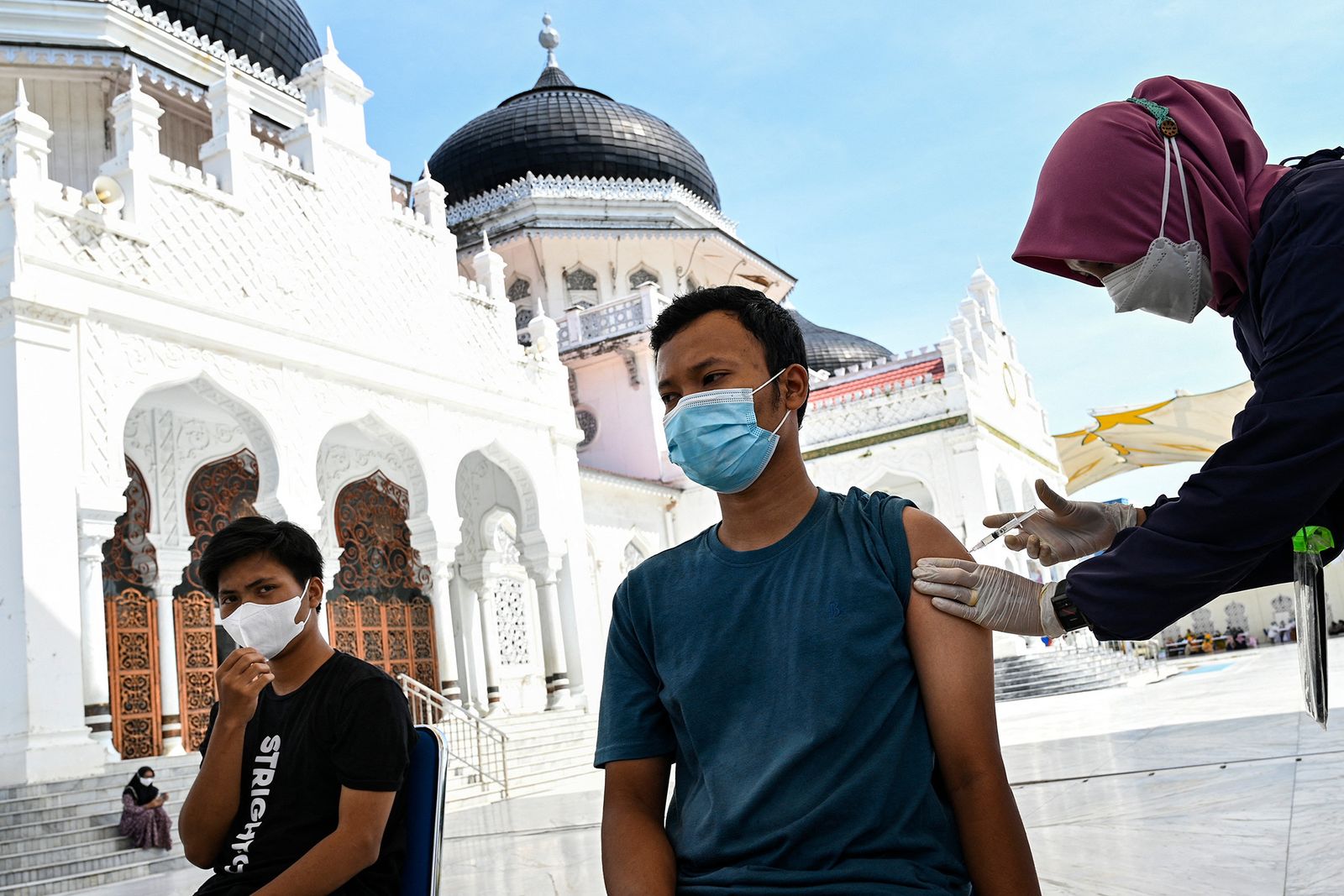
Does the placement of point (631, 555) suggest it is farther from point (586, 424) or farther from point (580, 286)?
point (580, 286)

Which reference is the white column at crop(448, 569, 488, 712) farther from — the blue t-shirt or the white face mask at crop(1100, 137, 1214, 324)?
the white face mask at crop(1100, 137, 1214, 324)

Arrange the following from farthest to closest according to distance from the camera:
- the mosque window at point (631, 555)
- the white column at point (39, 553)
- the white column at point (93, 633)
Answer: the mosque window at point (631, 555)
the white column at point (93, 633)
the white column at point (39, 553)

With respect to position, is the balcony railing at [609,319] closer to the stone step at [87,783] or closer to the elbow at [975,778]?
the stone step at [87,783]

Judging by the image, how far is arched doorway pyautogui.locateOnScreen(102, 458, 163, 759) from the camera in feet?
33.3

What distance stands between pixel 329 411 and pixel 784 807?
10.4 metres

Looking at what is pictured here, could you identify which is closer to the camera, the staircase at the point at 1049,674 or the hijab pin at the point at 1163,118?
the hijab pin at the point at 1163,118

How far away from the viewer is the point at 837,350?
30.3 metres

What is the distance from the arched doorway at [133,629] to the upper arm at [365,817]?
29.7ft

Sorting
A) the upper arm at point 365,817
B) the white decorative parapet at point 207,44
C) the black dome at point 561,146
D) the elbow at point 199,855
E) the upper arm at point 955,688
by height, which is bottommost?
the elbow at point 199,855

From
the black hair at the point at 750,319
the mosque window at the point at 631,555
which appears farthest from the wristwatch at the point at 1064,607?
the mosque window at the point at 631,555

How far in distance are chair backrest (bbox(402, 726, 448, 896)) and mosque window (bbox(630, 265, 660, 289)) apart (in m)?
20.7

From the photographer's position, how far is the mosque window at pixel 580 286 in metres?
22.1

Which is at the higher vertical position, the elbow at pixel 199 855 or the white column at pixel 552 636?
the white column at pixel 552 636

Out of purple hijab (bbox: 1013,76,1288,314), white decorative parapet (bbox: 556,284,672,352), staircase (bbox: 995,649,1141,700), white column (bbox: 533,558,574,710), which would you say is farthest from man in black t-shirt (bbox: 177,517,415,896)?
white decorative parapet (bbox: 556,284,672,352)
